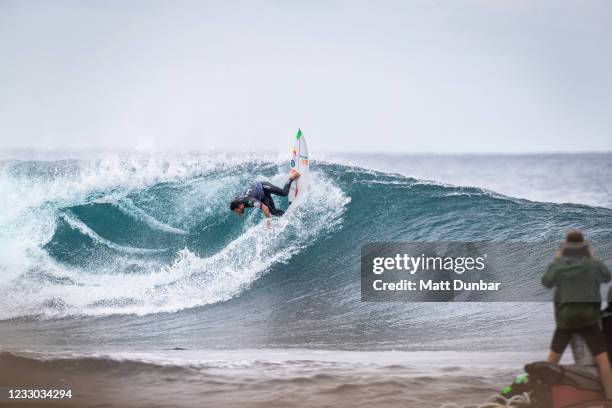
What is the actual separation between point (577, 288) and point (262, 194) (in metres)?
2.42

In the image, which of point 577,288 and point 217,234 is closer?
point 577,288

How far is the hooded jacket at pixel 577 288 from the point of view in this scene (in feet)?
8.73

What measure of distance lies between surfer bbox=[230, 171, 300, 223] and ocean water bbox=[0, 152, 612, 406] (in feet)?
1.12

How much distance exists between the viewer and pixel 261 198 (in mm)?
4574

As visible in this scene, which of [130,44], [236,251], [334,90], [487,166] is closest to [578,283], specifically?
[334,90]

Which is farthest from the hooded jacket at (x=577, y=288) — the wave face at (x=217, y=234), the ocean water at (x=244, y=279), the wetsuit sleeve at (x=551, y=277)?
the wave face at (x=217, y=234)

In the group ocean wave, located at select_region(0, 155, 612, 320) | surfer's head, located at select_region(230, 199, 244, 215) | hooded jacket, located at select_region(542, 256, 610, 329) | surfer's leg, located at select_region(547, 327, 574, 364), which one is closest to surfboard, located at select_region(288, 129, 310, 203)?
ocean wave, located at select_region(0, 155, 612, 320)

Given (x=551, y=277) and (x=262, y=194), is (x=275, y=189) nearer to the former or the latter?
(x=262, y=194)

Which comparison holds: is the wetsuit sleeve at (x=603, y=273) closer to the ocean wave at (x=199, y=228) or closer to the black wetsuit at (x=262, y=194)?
the ocean wave at (x=199, y=228)

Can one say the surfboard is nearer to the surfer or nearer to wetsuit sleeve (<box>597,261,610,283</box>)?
the surfer

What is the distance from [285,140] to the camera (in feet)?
15.8

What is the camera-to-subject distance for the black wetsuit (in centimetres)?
451

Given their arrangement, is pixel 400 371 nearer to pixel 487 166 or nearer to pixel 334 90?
pixel 334 90

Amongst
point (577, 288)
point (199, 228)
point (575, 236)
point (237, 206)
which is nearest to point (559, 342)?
point (577, 288)
